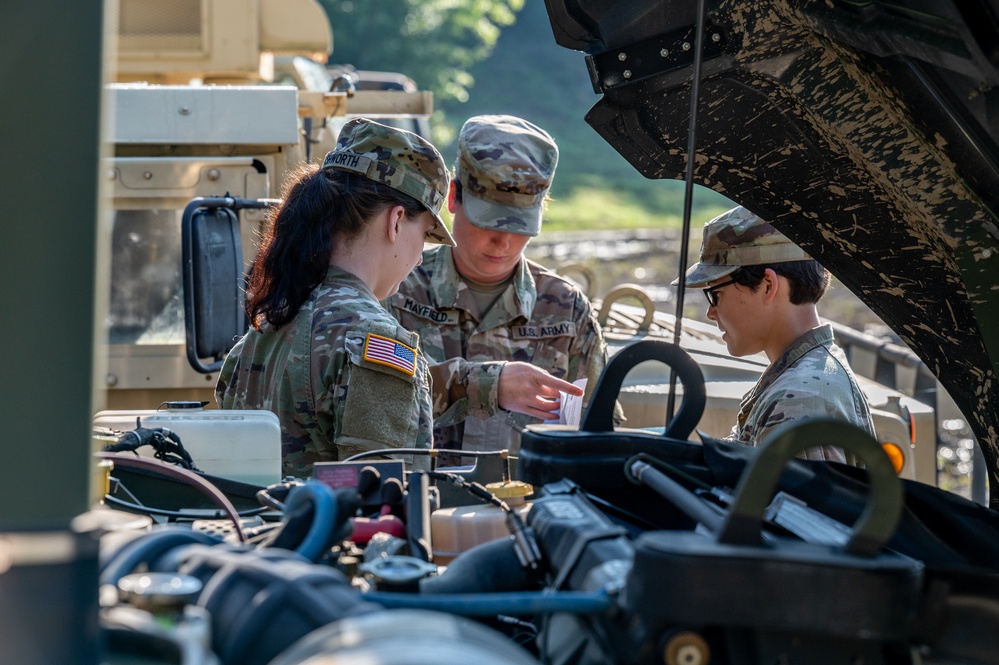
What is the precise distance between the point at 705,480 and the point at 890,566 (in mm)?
638

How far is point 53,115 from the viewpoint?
113 centimetres

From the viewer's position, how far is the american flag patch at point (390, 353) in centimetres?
281

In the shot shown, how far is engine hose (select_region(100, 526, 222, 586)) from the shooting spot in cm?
135

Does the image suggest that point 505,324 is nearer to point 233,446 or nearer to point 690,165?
point 233,446

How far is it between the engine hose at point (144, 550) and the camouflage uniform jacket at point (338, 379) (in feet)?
4.26

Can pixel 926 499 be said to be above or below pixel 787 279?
below

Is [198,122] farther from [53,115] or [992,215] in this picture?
[53,115]

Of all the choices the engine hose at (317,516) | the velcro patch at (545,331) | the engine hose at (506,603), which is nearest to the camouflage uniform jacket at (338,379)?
the engine hose at (317,516)

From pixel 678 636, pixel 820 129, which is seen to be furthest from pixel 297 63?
pixel 678 636

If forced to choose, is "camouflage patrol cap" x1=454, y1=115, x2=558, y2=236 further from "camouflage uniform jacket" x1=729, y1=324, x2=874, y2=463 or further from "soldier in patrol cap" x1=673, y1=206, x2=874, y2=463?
"camouflage uniform jacket" x1=729, y1=324, x2=874, y2=463

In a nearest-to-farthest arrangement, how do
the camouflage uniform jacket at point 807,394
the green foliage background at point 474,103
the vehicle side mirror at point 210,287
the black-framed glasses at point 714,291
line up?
the camouflage uniform jacket at point 807,394 < the black-framed glasses at point 714,291 < the vehicle side mirror at point 210,287 < the green foliage background at point 474,103

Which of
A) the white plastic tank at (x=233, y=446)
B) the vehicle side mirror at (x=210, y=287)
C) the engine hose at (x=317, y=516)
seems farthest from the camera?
the vehicle side mirror at (x=210, y=287)

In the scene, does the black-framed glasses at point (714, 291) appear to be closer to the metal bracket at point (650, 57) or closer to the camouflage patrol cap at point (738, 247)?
the camouflage patrol cap at point (738, 247)

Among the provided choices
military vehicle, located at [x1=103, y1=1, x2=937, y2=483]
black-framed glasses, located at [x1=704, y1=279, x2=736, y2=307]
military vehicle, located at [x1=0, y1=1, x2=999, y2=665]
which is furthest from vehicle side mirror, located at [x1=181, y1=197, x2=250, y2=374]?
military vehicle, located at [x1=0, y1=1, x2=999, y2=665]
